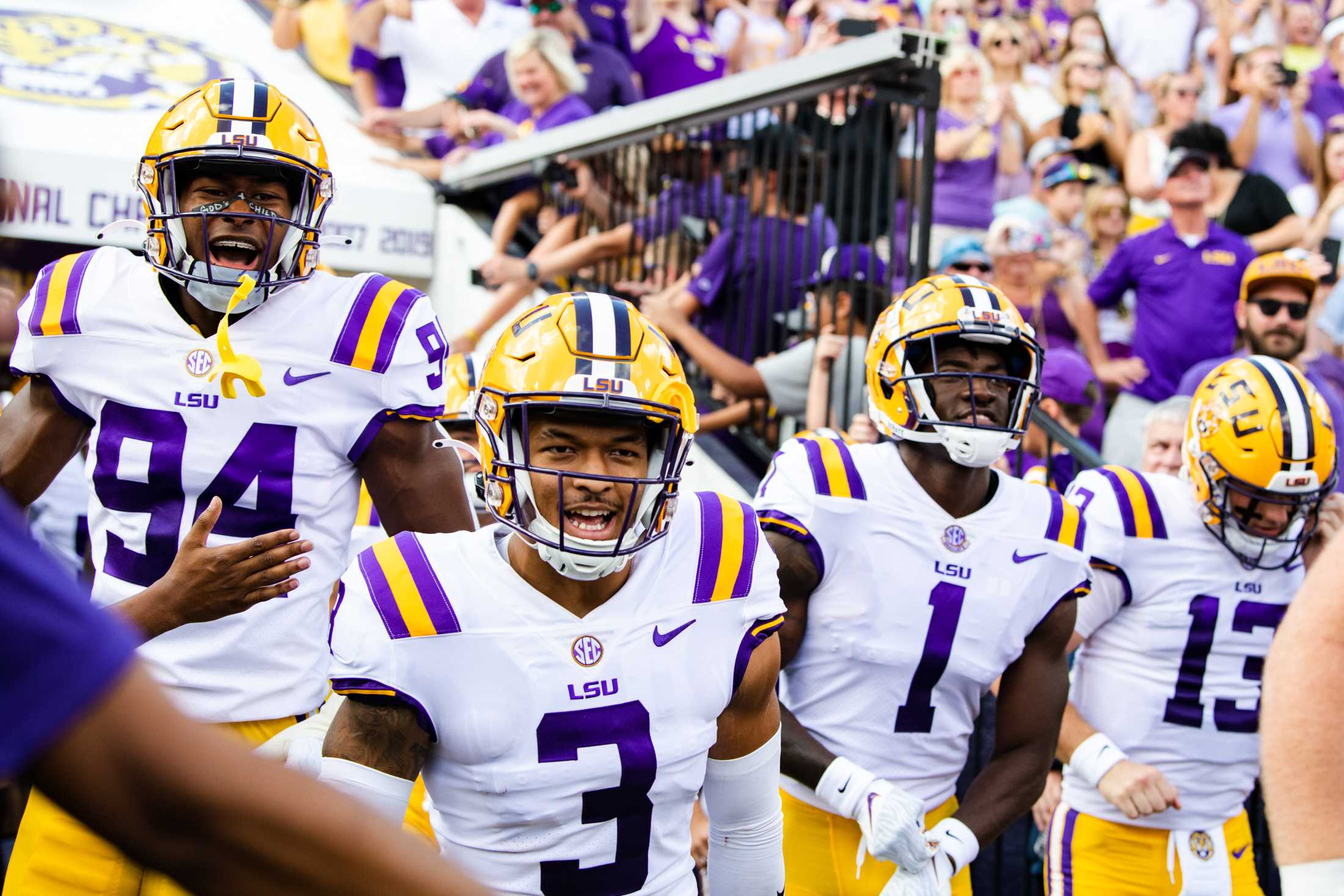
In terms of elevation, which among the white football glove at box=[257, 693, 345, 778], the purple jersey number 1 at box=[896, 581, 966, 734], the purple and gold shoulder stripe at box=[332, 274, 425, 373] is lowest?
the white football glove at box=[257, 693, 345, 778]

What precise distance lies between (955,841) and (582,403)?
52.3 inches

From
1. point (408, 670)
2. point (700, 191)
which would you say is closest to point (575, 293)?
point (408, 670)

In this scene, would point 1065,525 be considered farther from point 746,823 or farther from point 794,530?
point 746,823

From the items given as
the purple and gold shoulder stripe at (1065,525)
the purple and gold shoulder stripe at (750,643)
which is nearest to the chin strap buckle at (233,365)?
the purple and gold shoulder stripe at (750,643)

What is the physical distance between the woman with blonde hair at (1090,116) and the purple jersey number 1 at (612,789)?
6.70 meters

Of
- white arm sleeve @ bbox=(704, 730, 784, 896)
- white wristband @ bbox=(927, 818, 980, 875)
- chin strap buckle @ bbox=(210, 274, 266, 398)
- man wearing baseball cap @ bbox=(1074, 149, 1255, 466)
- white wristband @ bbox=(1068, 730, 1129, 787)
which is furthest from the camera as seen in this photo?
man wearing baseball cap @ bbox=(1074, 149, 1255, 466)

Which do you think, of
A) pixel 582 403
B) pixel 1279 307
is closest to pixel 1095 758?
pixel 582 403

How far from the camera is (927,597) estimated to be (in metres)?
2.95

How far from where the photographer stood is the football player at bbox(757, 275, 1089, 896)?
2949 mm

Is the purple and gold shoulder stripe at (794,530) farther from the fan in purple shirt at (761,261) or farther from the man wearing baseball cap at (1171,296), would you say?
the man wearing baseball cap at (1171,296)

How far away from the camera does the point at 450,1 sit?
8672mm

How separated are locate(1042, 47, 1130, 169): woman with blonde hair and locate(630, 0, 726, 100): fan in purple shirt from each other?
7.16 ft

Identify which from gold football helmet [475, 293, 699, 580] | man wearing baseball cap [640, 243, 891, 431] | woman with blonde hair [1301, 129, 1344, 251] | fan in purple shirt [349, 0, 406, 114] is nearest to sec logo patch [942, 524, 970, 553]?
gold football helmet [475, 293, 699, 580]

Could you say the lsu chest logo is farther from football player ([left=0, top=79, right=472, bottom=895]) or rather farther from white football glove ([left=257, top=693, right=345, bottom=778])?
white football glove ([left=257, top=693, right=345, bottom=778])
